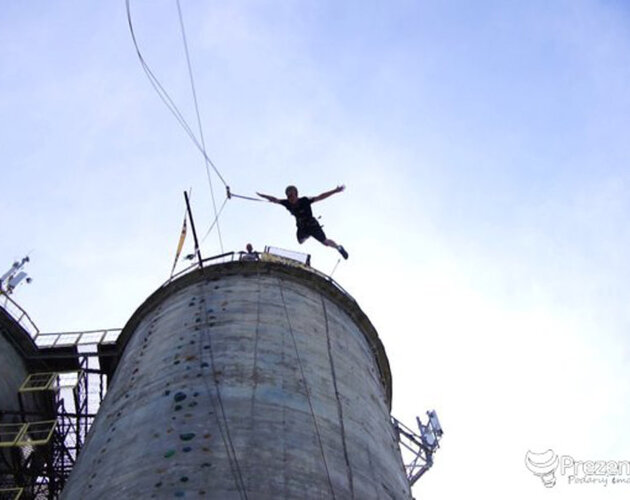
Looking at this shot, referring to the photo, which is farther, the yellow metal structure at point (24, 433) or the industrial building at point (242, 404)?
the yellow metal structure at point (24, 433)

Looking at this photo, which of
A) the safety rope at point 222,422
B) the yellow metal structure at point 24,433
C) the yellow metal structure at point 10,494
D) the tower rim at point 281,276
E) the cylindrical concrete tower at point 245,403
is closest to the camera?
the safety rope at point 222,422

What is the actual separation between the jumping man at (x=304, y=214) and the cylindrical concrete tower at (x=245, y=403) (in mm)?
999

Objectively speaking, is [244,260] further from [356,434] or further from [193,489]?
[193,489]

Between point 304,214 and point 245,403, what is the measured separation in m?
7.63

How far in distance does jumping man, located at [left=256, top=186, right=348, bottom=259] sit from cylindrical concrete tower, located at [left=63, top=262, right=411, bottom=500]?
3.28 feet

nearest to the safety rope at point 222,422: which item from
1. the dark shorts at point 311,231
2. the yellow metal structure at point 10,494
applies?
the dark shorts at point 311,231

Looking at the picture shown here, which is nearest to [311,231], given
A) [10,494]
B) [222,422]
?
[222,422]

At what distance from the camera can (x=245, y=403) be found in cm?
1304

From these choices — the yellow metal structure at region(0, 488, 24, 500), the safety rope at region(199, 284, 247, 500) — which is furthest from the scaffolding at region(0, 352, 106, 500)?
the safety rope at region(199, 284, 247, 500)

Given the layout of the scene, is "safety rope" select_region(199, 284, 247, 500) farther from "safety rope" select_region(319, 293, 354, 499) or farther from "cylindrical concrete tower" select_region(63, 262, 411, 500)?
"safety rope" select_region(319, 293, 354, 499)

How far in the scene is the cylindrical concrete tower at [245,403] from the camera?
37.4 ft

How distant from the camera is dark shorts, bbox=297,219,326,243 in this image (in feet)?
64.0

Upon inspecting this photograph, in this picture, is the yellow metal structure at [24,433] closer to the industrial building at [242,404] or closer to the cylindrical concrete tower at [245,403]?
the industrial building at [242,404]

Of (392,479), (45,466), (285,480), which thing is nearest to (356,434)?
(392,479)
